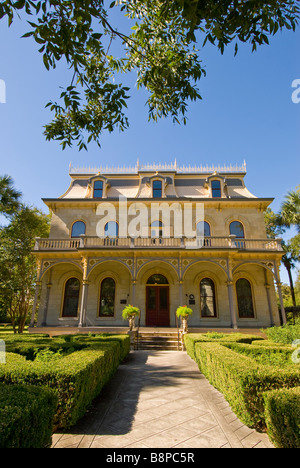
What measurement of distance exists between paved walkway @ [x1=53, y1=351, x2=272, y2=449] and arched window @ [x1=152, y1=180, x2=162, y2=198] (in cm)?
1563

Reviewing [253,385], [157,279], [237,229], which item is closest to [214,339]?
[253,385]

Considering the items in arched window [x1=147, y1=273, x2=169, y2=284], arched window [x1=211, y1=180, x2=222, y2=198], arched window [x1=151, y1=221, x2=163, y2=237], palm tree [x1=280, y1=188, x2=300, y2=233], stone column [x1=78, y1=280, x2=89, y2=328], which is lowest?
stone column [x1=78, y1=280, x2=89, y2=328]

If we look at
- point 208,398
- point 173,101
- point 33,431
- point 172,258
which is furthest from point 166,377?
point 172,258

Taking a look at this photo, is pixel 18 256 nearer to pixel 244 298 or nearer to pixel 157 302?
pixel 157 302

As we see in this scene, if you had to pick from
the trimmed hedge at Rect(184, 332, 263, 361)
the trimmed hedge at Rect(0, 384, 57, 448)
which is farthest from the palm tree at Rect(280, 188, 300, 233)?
the trimmed hedge at Rect(0, 384, 57, 448)

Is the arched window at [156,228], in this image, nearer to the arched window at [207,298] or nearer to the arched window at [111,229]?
the arched window at [111,229]

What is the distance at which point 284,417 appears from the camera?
3.23m

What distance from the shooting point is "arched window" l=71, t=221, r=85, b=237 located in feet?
67.8

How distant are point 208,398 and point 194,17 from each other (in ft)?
23.7

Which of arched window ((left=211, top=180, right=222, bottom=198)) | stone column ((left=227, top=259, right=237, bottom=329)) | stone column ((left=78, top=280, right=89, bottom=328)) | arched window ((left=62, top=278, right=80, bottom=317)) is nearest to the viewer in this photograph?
stone column ((left=227, top=259, right=237, bottom=329))

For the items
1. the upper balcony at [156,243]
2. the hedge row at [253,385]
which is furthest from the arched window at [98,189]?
the hedge row at [253,385]

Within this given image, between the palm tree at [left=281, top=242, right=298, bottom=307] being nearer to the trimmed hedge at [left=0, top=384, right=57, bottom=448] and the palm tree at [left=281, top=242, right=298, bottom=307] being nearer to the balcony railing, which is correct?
the balcony railing

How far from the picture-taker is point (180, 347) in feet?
44.3
